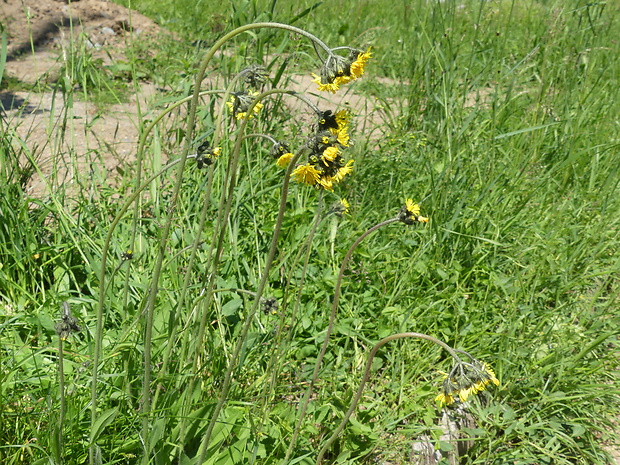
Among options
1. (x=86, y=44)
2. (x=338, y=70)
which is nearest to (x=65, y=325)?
(x=338, y=70)

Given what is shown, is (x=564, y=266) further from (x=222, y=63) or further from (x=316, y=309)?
(x=222, y=63)

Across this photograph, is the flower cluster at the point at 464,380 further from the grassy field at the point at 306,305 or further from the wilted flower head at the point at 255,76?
the wilted flower head at the point at 255,76

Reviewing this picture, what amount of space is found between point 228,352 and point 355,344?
492 mm

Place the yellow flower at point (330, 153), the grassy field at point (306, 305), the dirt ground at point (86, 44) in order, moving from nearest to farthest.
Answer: the yellow flower at point (330, 153) → the grassy field at point (306, 305) → the dirt ground at point (86, 44)

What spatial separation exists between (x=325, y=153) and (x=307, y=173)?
0.42 ft

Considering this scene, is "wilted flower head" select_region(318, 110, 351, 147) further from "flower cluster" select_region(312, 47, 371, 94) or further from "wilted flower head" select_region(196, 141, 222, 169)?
"wilted flower head" select_region(196, 141, 222, 169)

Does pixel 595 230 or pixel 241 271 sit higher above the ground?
pixel 595 230

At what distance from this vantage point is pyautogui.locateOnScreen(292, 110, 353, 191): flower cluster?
1050 millimetres

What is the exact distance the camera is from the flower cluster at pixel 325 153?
105 cm

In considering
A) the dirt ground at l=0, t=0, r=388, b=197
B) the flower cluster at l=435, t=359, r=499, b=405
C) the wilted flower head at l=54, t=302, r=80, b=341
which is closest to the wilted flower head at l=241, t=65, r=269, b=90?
the wilted flower head at l=54, t=302, r=80, b=341

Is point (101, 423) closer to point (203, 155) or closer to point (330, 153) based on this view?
point (203, 155)

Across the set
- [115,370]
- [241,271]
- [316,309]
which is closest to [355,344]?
[316,309]

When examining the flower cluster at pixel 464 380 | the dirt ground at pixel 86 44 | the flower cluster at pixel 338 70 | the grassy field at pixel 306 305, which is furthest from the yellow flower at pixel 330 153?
the dirt ground at pixel 86 44

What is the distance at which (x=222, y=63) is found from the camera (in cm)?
259
